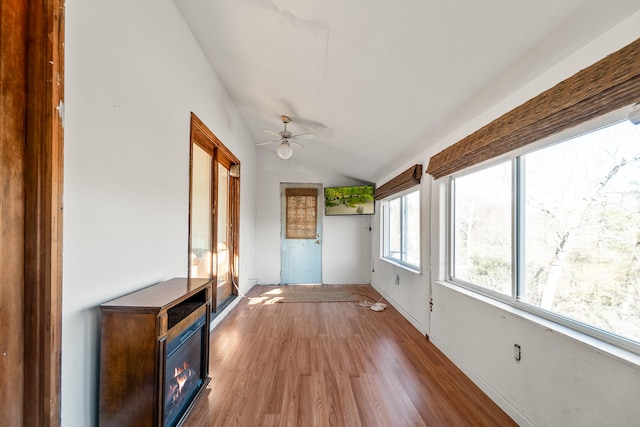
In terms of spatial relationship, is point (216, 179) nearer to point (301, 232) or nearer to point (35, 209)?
point (35, 209)

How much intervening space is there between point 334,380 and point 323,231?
3805mm

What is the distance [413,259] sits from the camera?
3.74 m

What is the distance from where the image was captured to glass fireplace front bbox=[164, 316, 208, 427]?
146 cm

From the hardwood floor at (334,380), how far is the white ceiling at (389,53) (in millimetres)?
2197

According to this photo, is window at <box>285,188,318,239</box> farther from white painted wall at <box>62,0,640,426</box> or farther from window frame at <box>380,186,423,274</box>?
white painted wall at <box>62,0,640,426</box>

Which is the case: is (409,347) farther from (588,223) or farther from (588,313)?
(588,223)

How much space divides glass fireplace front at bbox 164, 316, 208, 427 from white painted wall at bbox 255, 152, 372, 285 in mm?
3770

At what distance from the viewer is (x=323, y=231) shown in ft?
19.1

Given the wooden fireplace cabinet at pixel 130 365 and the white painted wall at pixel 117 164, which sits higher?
the white painted wall at pixel 117 164

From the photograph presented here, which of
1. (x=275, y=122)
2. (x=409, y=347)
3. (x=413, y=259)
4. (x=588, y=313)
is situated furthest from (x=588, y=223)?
(x=275, y=122)

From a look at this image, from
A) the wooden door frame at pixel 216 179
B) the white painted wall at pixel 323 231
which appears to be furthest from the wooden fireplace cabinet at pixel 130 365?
the white painted wall at pixel 323 231

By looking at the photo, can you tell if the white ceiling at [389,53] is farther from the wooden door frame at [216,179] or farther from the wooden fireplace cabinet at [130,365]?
the wooden fireplace cabinet at [130,365]

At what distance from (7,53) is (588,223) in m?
2.72

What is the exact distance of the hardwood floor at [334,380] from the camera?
67.7 inches
